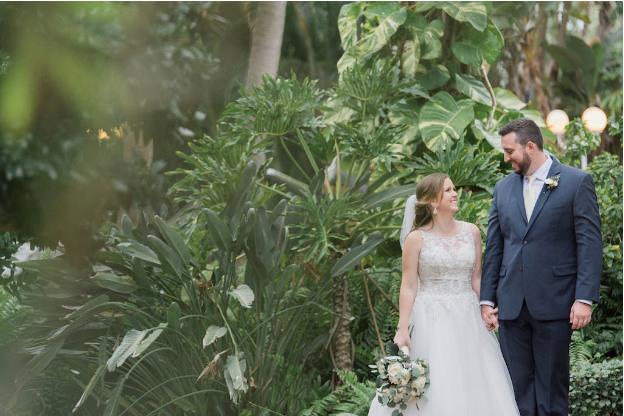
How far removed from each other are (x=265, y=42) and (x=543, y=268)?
4.62m

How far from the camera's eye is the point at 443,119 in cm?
672

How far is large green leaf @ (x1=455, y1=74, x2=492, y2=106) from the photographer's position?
703 cm

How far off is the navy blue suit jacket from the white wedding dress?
22cm

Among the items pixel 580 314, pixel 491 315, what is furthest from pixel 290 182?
pixel 580 314

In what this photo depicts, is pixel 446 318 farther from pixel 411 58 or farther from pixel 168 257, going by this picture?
pixel 411 58

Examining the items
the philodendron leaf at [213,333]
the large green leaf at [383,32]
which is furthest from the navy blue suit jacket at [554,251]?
the large green leaf at [383,32]

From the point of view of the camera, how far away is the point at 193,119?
23.1 ft

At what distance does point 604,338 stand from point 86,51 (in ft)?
14.4

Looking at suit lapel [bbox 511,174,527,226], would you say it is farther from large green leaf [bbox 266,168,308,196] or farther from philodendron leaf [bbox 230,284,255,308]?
large green leaf [bbox 266,168,308,196]

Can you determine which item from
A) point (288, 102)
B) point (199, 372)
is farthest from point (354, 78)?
point (199, 372)

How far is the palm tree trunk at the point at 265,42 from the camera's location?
7.94 meters

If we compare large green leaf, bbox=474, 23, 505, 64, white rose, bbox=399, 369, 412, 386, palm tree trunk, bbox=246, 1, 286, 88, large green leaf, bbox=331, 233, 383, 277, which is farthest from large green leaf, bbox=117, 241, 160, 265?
large green leaf, bbox=474, 23, 505, 64

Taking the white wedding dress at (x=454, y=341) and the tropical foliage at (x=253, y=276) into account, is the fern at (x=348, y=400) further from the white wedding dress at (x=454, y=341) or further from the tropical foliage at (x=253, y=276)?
the white wedding dress at (x=454, y=341)

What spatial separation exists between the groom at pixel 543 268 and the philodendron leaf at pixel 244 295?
4.48 ft
